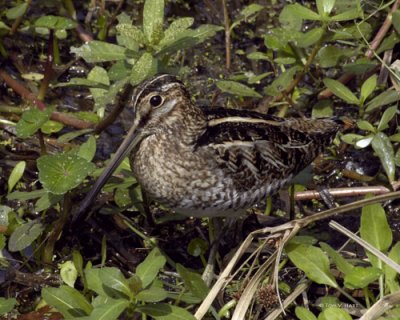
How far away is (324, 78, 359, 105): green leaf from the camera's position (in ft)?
12.9

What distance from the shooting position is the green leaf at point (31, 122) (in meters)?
3.32

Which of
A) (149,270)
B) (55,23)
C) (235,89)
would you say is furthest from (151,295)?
(55,23)

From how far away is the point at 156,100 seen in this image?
3305 millimetres

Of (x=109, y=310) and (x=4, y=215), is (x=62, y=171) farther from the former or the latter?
(x=109, y=310)

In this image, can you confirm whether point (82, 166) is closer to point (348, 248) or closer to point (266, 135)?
point (266, 135)

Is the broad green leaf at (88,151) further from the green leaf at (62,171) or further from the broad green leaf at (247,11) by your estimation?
the broad green leaf at (247,11)

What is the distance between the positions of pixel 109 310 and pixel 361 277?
80 cm

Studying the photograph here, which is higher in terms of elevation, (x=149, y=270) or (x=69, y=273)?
(x=149, y=270)

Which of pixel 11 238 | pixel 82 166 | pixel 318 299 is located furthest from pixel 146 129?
pixel 318 299

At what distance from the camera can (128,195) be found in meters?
3.67

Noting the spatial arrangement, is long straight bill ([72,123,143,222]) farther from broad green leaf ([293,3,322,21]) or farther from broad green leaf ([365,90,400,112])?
broad green leaf ([365,90,400,112])

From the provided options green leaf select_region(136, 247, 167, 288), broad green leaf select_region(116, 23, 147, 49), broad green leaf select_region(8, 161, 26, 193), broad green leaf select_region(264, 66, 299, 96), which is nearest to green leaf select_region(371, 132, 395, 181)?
broad green leaf select_region(264, 66, 299, 96)

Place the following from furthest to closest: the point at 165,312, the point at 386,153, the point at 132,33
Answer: the point at 386,153 < the point at 132,33 < the point at 165,312

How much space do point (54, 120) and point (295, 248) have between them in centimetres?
142
